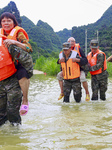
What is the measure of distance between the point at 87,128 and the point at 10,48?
5.04 ft

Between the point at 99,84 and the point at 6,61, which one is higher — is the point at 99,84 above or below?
below

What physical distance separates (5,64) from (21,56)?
0.22 metres

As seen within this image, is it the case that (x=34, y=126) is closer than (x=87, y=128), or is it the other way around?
(x=87, y=128)

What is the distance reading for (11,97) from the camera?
9.19 feet

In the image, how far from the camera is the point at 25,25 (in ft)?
303

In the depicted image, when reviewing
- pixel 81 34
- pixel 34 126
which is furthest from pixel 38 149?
pixel 81 34

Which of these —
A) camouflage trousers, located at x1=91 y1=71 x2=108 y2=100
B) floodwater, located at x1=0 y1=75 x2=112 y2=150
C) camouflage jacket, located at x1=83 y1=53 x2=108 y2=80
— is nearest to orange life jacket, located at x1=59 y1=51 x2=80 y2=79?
camouflage jacket, located at x1=83 y1=53 x2=108 y2=80

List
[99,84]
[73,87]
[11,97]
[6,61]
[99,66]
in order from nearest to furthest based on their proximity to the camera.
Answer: [6,61] < [11,97] < [73,87] < [99,66] < [99,84]

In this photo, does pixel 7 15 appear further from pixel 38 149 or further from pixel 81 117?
pixel 81 117

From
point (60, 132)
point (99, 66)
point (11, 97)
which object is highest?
point (99, 66)

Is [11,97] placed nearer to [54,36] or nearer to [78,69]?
[78,69]

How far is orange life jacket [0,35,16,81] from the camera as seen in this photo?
8.63ft

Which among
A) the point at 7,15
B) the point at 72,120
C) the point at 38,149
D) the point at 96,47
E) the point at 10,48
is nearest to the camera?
the point at 38,149

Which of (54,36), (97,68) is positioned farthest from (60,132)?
(54,36)
